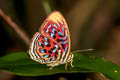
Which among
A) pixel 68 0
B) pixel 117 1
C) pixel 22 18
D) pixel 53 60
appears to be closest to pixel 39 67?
pixel 53 60

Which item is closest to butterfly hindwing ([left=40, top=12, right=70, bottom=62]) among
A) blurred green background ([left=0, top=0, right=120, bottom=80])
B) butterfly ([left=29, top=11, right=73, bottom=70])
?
butterfly ([left=29, top=11, right=73, bottom=70])

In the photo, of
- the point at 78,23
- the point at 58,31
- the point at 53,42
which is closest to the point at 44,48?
the point at 53,42

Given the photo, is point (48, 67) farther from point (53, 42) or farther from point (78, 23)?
point (78, 23)

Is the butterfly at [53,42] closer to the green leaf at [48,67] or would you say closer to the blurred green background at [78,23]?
the green leaf at [48,67]

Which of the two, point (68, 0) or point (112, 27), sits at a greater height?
point (68, 0)

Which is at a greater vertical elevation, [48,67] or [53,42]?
[53,42]

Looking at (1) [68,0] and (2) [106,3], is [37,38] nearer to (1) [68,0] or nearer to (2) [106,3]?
(1) [68,0]

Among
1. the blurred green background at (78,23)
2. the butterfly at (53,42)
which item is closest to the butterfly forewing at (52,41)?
the butterfly at (53,42)
